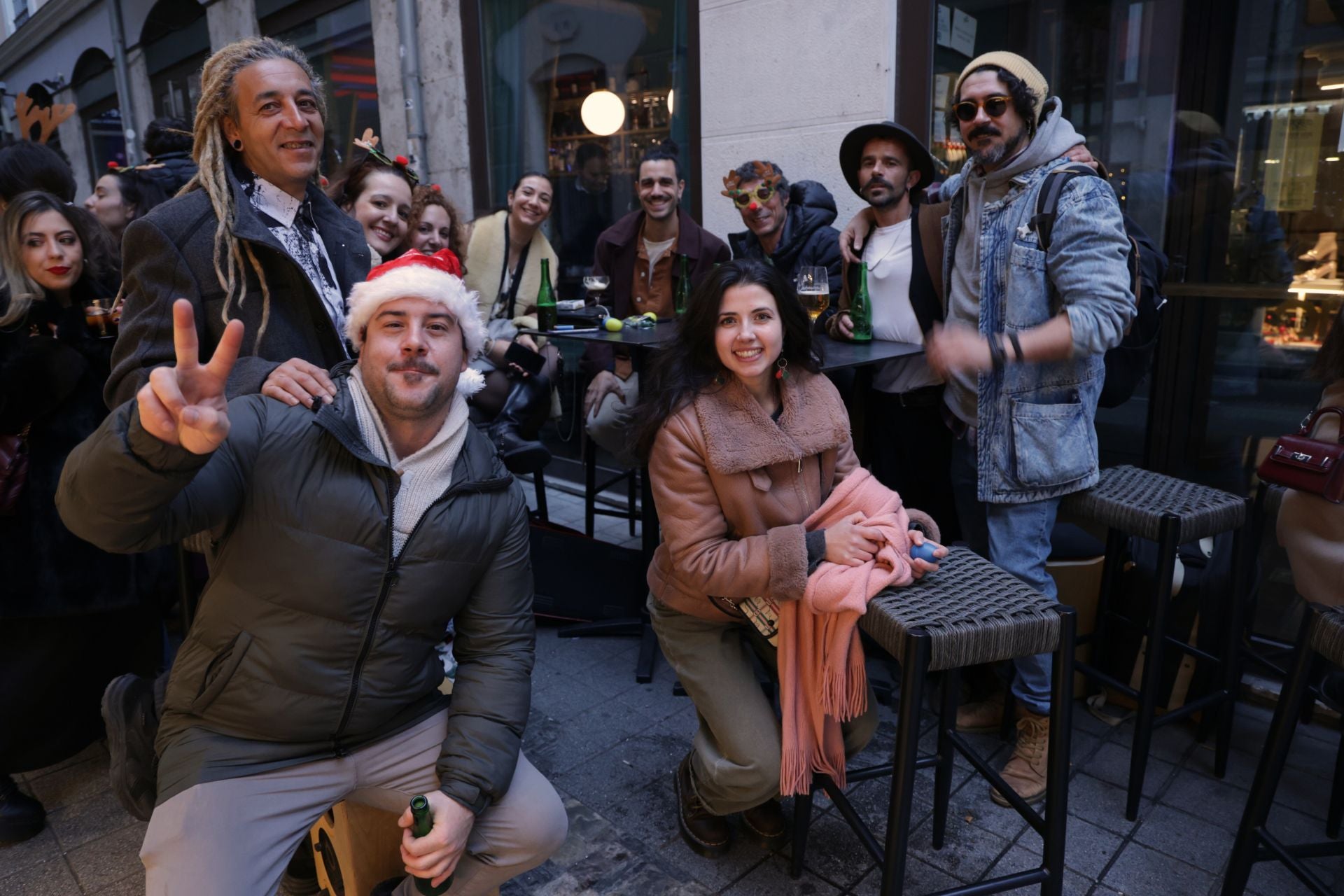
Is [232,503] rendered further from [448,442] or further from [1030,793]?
[1030,793]

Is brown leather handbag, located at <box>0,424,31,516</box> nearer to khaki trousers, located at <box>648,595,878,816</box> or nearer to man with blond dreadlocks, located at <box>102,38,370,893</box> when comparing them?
man with blond dreadlocks, located at <box>102,38,370,893</box>

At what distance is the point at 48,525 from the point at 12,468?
22cm

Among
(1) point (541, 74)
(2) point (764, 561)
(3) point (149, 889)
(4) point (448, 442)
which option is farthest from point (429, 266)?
(1) point (541, 74)

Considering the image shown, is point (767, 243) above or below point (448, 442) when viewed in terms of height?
above

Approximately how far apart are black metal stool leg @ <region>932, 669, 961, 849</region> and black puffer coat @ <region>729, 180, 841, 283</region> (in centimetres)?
169

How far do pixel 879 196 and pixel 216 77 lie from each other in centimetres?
222

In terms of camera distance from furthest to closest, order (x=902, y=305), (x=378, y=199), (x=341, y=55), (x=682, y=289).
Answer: (x=341, y=55) < (x=682, y=289) < (x=378, y=199) < (x=902, y=305)

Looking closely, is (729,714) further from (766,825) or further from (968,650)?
(968,650)

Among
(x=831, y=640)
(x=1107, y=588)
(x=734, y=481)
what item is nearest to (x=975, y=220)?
(x=734, y=481)

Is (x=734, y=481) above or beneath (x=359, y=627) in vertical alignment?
above

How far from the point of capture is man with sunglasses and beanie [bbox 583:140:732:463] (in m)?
3.98

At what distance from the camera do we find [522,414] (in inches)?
160

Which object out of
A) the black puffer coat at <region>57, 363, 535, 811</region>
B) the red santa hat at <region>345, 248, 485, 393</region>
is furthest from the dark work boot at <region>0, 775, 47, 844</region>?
the red santa hat at <region>345, 248, 485, 393</region>

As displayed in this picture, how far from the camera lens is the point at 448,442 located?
2094mm
